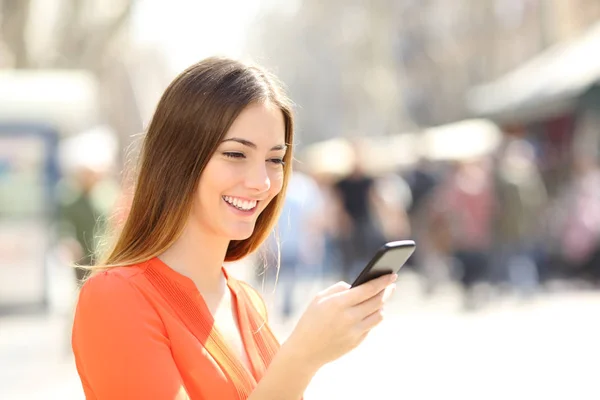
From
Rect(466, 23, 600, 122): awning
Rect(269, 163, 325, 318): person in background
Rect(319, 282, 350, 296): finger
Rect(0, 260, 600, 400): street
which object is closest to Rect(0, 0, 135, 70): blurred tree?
Rect(466, 23, 600, 122): awning

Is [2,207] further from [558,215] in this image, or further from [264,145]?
[264,145]

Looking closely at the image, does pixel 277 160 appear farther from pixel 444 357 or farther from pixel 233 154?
pixel 444 357

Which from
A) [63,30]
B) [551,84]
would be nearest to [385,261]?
[551,84]

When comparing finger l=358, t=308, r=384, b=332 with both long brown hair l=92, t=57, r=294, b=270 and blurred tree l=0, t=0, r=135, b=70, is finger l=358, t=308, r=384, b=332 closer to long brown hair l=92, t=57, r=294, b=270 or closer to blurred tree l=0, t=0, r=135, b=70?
long brown hair l=92, t=57, r=294, b=270

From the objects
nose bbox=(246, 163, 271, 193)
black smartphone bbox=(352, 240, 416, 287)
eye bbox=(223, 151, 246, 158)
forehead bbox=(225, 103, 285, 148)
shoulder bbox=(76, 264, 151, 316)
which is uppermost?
forehead bbox=(225, 103, 285, 148)

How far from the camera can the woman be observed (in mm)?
2287

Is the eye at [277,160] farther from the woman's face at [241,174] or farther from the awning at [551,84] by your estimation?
the awning at [551,84]

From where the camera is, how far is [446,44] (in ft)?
192

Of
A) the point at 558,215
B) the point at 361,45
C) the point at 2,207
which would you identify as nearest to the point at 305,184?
the point at 2,207

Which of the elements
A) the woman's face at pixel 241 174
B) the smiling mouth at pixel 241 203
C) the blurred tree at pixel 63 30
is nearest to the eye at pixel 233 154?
the woman's face at pixel 241 174

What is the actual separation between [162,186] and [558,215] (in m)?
15.3

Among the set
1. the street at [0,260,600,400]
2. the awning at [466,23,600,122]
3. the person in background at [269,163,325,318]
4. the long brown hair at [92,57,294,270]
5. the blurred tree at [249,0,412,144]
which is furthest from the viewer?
the blurred tree at [249,0,412,144]

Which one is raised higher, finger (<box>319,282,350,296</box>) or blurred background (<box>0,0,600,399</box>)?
finger (<box>319,282,350,296</box>)

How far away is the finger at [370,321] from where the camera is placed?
7.58 feet
